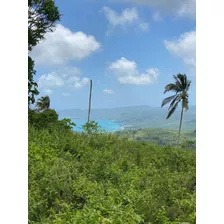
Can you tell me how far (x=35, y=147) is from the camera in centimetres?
238

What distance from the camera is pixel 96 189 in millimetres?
1605

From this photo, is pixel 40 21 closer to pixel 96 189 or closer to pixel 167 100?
pixel 96 189

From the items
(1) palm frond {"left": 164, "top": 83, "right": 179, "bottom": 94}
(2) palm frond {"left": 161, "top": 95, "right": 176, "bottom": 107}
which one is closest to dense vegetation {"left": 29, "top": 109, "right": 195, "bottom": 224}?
(2) palm frond {"left": 161, "top": 95, "right": 176, "bottom": 107}

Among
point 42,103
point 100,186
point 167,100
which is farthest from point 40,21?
point 167,100

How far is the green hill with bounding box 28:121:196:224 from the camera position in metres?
1.32

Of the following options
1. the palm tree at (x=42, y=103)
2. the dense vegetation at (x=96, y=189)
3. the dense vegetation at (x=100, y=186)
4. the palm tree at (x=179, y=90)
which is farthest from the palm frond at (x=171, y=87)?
the dense vegetation at (x=96, y=189)

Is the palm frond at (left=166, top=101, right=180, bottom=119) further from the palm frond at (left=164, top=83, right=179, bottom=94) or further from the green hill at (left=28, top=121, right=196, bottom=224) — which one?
the green hill at (left=28, top=121, right=196, bottom=224)

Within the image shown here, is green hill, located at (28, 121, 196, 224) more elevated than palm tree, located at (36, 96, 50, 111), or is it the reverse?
palm tree, located at (36, 96, 50, 111)

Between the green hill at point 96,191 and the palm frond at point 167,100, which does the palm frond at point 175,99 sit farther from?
the green hill at point 96,191

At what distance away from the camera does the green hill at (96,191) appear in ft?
4.33
